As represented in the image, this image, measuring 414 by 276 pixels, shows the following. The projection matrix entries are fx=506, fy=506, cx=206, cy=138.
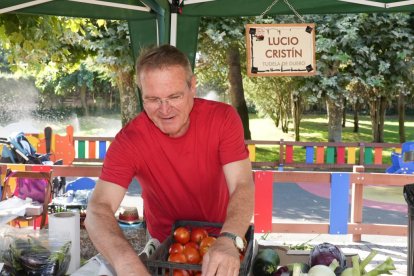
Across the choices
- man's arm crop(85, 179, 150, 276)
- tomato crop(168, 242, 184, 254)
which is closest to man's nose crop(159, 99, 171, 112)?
man's arm crop(85, 179, 150, 276)

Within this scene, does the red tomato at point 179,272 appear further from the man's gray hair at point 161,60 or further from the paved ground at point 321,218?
the paved ground at point 321,218

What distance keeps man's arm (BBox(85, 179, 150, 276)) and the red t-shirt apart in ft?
0.20

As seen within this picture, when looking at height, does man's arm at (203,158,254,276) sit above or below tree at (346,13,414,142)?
below

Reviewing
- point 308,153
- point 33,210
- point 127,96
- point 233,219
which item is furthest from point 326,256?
point 127,96

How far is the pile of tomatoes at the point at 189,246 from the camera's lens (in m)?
1.82

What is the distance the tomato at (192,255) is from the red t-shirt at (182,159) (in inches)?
16.8

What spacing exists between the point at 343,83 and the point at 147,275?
13.4m

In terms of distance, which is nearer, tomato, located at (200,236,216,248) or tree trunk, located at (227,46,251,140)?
tomato, located at (200,236,216,248)

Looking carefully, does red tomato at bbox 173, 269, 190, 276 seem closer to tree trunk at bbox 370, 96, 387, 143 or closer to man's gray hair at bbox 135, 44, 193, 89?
man's gray hair at bbox 135, 44, 193, 89

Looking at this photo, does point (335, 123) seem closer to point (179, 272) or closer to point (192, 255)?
point (192, 255)

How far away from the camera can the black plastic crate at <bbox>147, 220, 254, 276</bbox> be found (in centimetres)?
162

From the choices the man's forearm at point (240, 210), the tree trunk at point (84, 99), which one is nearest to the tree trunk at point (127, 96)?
the man's forearm at point (240, 210)

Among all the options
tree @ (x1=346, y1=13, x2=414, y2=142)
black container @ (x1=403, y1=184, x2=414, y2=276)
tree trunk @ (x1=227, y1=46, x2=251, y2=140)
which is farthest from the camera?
tree trunk @ (x1=227, y1=46, x2=251, y2=140)

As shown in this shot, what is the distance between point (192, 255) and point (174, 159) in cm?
52
